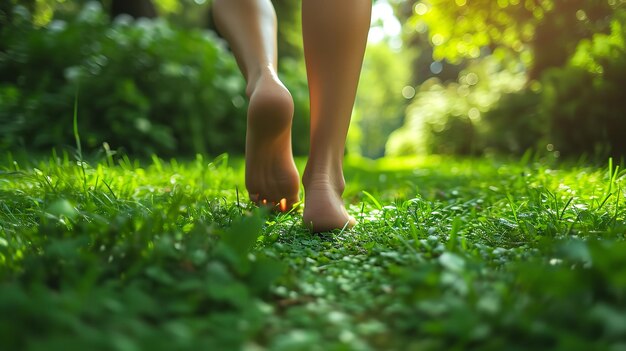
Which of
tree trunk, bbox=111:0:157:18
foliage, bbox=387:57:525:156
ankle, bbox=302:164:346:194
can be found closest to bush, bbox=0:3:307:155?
tree trunk, bbox=111:0:157:18

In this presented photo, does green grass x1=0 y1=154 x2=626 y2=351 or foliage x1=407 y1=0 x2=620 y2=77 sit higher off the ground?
foliage x1=407 y1=0 x2=620 y2=77

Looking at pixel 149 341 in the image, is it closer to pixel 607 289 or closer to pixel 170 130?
pixel 607 289

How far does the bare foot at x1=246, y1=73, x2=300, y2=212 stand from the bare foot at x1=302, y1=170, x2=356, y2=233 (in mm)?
201

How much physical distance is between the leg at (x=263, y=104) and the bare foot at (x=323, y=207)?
21cm

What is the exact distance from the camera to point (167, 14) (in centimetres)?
1372

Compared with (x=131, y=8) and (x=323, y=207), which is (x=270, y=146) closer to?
(x=323, y=207)

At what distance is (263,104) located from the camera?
1.59m

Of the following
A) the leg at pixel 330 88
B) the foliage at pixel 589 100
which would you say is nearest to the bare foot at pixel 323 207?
the leg at pixel 330 88

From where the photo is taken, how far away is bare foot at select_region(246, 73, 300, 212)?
1.60m

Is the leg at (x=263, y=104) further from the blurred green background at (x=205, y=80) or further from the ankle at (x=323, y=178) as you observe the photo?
the blurred green background at (x=205, y=80)

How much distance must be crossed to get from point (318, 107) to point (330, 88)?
0.25 feet

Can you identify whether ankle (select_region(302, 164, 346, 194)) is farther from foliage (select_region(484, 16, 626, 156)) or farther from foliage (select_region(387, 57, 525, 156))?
foliage (select_region(387, 57, 525, 156))

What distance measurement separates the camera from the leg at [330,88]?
1543 millimetres

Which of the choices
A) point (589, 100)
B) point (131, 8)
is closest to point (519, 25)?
point (589, 100)
